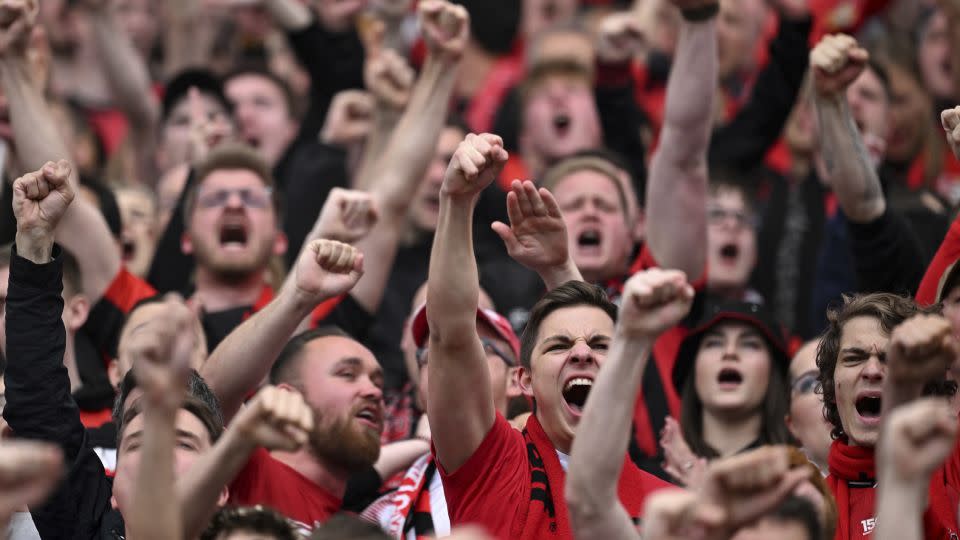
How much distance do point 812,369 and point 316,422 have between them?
1.94 m

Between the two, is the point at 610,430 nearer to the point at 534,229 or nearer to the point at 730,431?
the point at 534,229

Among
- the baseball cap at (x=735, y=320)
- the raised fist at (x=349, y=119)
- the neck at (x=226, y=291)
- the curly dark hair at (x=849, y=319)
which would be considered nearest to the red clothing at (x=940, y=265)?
the curly dark hair at (x=849, y=319)

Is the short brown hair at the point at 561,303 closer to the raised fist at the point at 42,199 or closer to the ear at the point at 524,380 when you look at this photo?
the ear at the point at 524,380

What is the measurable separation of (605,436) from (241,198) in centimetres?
359

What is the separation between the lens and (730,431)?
7215mm

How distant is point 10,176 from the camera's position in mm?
8617

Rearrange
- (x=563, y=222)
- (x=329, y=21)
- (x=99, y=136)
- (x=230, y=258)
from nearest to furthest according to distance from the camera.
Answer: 1. (x=563, y=222)
2. (x=230, y=258)
3. (x=329, y=21)
4. (x=99, y=136)

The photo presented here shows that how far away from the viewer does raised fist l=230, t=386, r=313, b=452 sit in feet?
14.2

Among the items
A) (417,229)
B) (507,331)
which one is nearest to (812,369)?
(507,331)

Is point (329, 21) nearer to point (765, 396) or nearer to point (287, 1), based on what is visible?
point (287, 1)

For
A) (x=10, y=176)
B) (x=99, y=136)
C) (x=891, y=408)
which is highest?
(x=99, y=136)

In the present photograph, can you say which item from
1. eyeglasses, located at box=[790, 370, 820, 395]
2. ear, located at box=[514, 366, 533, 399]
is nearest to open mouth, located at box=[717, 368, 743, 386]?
eyeglasses, located at box=[790, 370, 820, 395]

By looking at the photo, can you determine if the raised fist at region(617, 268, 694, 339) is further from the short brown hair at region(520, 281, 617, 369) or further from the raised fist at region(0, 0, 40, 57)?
the raised fist at region(0, 0, 40, 57)

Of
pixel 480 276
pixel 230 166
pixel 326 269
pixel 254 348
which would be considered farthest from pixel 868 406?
pixel 230 166
